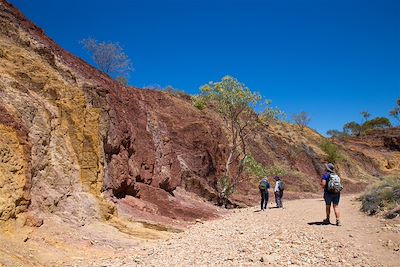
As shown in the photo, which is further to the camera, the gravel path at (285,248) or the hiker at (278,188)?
the hiker at (278,188)

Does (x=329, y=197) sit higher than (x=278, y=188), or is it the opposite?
(x=278, y=188)

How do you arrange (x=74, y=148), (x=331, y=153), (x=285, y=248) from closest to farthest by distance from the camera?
(x=285, y=248)
(x=74, y=148)
(x=331, y=153)

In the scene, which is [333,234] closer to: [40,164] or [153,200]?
[40,164]

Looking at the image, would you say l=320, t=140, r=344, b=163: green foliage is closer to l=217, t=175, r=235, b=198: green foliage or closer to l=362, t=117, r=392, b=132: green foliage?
l=217, t=175, r=235, b=198: green foliage

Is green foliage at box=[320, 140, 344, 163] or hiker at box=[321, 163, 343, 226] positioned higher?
green foliage at box=[320, 140, 344, 163]

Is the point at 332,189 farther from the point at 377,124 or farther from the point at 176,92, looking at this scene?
the point at 377,124

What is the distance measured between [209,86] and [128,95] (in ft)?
28.7

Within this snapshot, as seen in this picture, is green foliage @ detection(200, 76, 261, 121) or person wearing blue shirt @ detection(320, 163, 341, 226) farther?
green foliage @ detection(200, 76, 261, 121)

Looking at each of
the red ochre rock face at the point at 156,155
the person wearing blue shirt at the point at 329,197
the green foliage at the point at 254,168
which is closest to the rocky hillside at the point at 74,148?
the red ochre rock face at the point at 156,155

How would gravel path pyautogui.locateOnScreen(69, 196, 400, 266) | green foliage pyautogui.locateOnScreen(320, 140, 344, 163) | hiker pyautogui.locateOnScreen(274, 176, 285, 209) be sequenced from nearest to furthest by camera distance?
gravel path pyautogui.locateOnScreen(69, 196, 400, 266)
hiker pyautogui.locateOnScreen(274, 176, 285, 209)
green foliage pyautogui.locateOnScreen(320, 140, 344, 163)

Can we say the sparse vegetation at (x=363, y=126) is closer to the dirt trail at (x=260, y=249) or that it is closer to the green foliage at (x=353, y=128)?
the green foliage at (x=353, y=128)

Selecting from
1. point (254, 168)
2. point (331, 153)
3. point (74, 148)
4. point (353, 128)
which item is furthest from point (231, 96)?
point (353, 128)

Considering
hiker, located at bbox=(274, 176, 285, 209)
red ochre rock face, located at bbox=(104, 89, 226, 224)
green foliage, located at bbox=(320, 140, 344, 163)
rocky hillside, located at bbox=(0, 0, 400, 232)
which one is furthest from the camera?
green foliage, located at bbox=(320, 140, 344, 163)

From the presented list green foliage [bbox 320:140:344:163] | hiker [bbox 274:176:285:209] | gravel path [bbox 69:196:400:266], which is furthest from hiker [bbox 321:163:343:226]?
green foliage [bbox 320:140:344:163]
